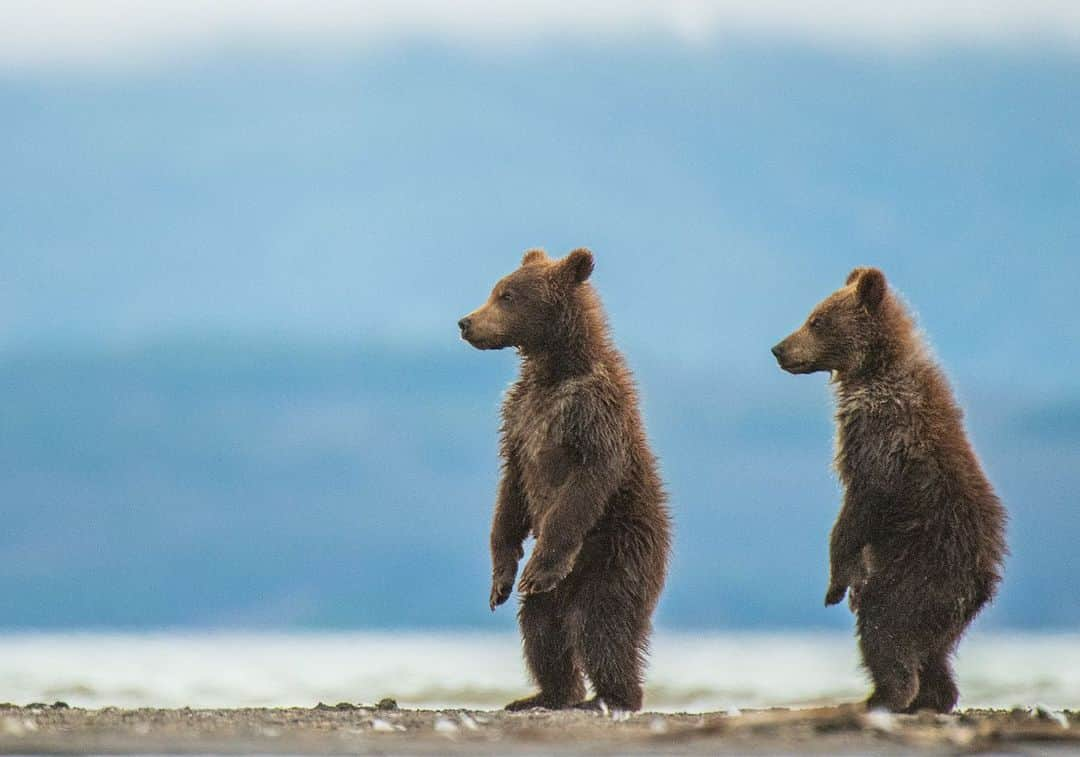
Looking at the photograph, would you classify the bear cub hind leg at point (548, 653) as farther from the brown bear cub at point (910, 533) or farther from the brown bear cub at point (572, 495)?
the brown bear cub at point (910, 533)

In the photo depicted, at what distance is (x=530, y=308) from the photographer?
1188 centimetres

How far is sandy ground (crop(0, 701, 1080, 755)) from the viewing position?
7715mm

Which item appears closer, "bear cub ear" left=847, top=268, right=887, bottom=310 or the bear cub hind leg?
the bear cub hind leg

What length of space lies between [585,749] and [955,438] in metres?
4.60

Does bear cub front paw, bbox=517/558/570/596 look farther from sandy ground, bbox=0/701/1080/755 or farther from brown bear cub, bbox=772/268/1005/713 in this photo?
brown bear cub, bbox=772/268/1005/713

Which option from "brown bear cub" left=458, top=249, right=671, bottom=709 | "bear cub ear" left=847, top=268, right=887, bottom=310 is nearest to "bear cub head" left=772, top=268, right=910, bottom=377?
"bear cub ear" left=847, top=268, right=887, bottom=310

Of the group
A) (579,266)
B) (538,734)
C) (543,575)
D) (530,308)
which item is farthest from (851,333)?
(538,734)

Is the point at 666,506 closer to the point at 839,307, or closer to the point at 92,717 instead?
the point at 839,307

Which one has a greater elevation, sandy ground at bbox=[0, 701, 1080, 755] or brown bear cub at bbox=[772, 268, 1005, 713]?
brown bear cub at bbox=[772, 268, 1005, 713]

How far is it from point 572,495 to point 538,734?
3.10 meters

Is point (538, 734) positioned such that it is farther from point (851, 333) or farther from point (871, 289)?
point (871, 289)

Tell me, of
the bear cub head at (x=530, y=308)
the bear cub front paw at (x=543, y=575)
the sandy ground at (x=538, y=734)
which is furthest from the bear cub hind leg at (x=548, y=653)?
the bear cub head at (x=530, y=308)

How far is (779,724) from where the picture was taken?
8391 millimetres

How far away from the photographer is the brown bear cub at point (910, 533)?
11.0 meters
